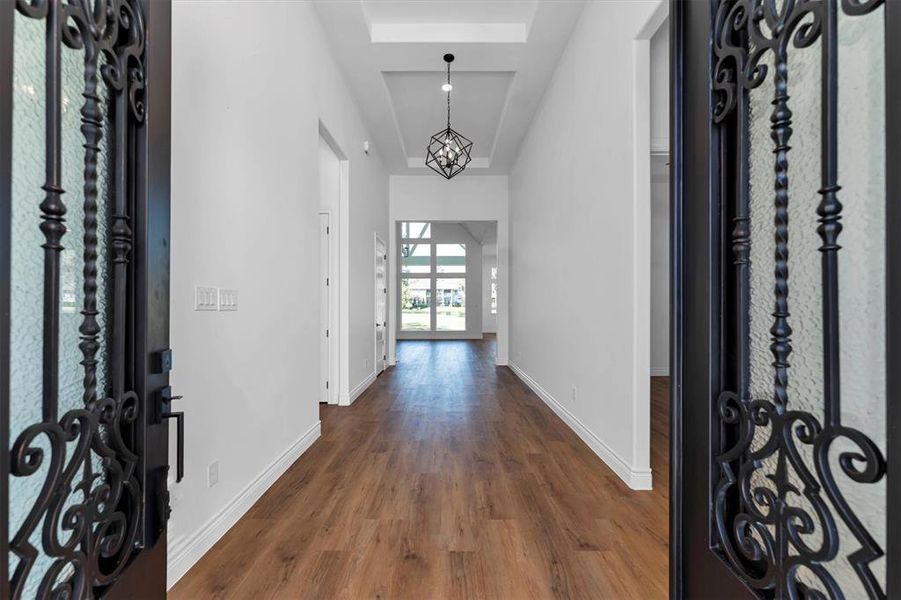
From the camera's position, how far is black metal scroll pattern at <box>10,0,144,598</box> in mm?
722

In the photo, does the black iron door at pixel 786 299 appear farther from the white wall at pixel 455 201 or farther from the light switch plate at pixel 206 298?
the white wall at pixel 455 201

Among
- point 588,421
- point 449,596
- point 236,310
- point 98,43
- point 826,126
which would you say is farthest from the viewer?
point 588,421

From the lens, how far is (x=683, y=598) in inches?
37.8

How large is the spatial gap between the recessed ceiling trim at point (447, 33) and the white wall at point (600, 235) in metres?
0.53

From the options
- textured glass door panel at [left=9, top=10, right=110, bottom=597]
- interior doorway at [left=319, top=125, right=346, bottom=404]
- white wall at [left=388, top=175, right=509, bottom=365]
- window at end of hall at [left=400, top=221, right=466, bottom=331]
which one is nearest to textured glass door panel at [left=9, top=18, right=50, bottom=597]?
textured glass door panel at [left=9, top=10, right=110, bottom=597]

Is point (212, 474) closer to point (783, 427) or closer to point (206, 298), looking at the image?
point (206, 298)

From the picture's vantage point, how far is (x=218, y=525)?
1.90m

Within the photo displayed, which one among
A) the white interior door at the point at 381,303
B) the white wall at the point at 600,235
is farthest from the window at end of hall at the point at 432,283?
the white wall at the point at 600,235

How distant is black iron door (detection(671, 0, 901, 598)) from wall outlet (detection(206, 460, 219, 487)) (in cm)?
181

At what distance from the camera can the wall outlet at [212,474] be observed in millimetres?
1841

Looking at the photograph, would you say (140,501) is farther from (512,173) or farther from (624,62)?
(512,173)

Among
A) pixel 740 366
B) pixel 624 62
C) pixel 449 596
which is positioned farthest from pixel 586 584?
pixel 624 62

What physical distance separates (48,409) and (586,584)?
175cm

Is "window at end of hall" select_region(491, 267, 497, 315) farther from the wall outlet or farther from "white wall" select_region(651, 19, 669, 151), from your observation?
the wall outlet
